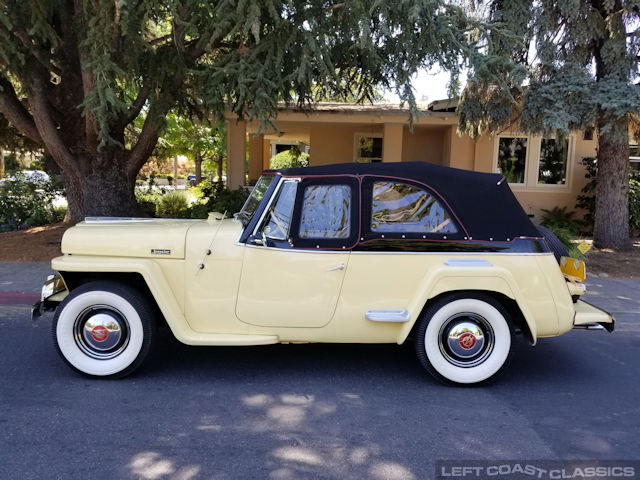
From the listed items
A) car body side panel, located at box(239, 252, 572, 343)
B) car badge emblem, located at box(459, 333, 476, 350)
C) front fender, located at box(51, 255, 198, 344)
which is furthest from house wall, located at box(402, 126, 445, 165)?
front fender, located at box(51, 255, 198, 344)

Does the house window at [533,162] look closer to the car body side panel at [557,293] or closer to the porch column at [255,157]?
the porch column at [255,157]

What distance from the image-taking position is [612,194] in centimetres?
1080

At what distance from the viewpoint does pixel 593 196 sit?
13977 mm

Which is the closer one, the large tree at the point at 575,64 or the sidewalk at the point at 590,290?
the sidewalk at the point at 590,290

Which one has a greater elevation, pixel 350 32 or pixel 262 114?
pixel 350 32

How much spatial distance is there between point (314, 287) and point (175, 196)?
12.4 metres

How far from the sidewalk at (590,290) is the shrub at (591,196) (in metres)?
5.64

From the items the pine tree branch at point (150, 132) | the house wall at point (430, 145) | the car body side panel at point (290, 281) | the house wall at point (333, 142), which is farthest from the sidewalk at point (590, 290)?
the house wall at point (333, 142)

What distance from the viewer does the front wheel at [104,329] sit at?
13.4 feet

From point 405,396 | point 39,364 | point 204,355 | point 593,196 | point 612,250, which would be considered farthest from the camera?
point 593,196

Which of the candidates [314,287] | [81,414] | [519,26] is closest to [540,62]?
[519,26]

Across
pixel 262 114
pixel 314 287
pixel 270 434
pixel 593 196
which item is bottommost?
pixel 270 434

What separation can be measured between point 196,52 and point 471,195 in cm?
554

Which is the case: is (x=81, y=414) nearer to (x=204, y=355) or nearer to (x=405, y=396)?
(x=204, y=355)
